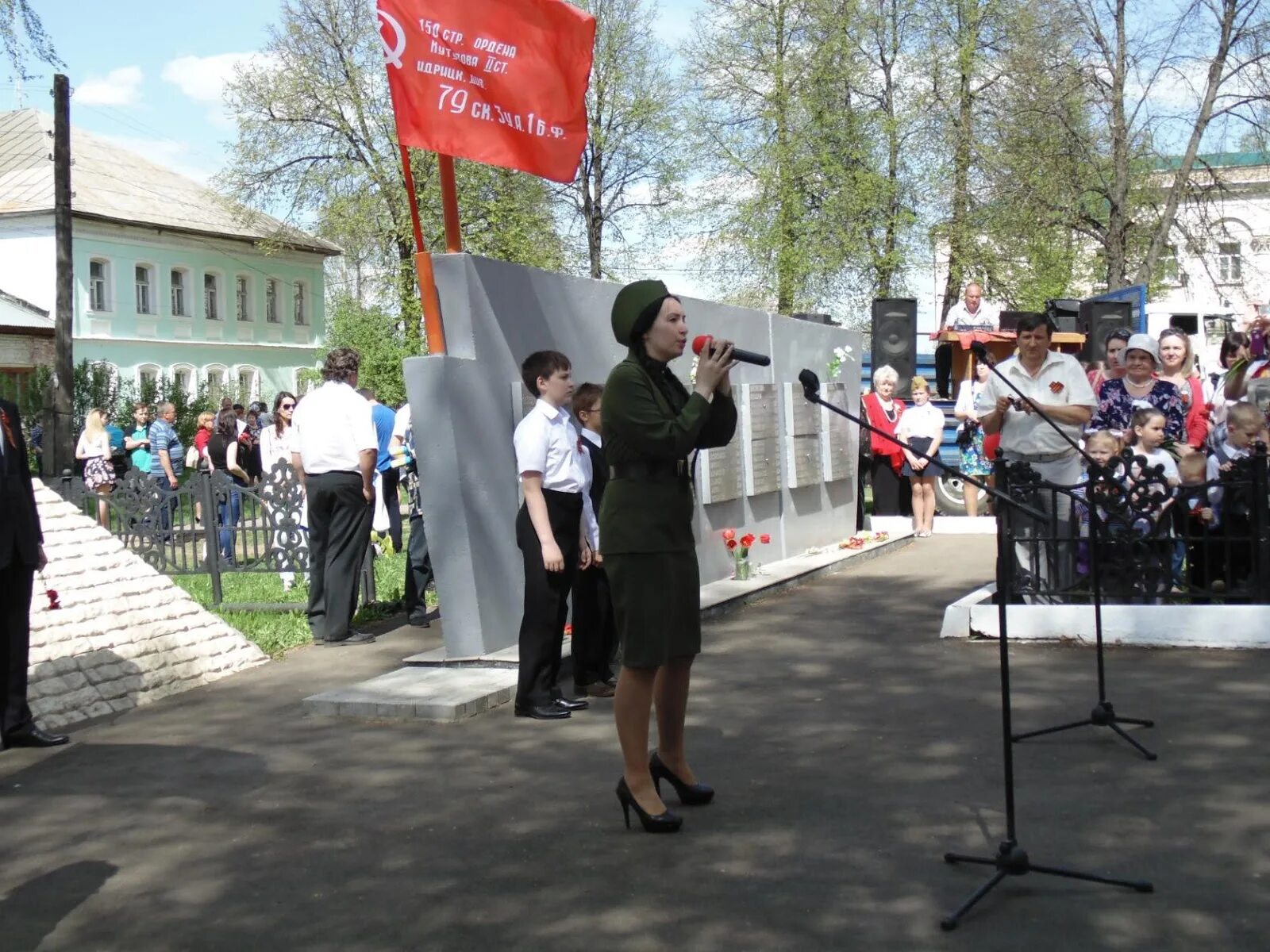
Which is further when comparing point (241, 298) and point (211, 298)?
point (241, 298)

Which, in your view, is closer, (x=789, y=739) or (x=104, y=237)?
(x=789, y=739)

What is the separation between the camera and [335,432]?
→ 1096cm

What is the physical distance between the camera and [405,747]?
296 inches

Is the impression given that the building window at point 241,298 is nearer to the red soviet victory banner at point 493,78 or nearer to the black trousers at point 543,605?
the red soviet victory banner at point 493,78

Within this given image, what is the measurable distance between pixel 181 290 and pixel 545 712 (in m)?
49.4

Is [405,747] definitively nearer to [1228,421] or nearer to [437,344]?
[437,344]

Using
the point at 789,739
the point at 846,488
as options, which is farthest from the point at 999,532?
the point at 846,488

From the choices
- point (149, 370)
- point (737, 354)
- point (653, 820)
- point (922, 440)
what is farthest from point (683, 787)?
point (149, 370)

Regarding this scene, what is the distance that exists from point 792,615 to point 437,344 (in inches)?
154

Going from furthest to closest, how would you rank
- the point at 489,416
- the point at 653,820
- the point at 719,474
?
the point at 719,474 → the point at 489,416 → the point at 653,820

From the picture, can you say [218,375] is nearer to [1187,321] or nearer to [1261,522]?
[1187,321]

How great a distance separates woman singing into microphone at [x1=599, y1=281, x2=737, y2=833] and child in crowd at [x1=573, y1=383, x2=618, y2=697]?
2725 millimetres

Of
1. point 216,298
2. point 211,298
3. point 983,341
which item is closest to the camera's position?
point 983,341

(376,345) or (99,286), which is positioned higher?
(99,286)
